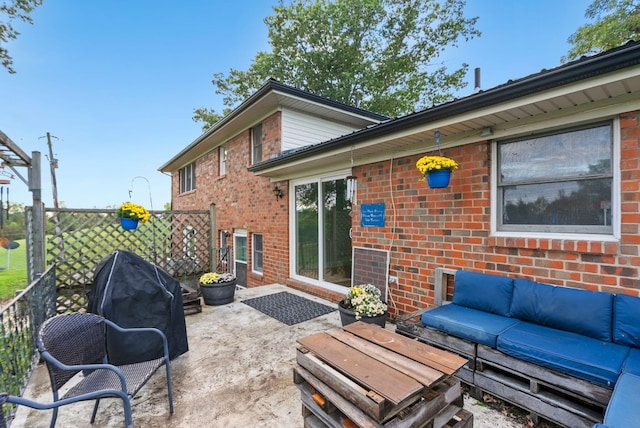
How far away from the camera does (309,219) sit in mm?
5906

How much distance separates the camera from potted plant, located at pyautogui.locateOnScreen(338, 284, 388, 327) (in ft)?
11.1

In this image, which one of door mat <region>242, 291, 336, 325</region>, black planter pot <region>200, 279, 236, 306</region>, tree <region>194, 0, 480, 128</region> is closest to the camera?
door mat <region>242, 291, 336, 325</region>

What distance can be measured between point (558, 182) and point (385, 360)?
2457 mm

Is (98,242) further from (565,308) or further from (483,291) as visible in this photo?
(565,308)

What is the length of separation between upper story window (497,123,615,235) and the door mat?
9.74 ft

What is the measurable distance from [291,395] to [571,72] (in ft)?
11.3

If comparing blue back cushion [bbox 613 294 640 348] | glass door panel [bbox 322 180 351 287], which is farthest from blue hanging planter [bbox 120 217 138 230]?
blue back cushion [bbox 613 294 640 348]

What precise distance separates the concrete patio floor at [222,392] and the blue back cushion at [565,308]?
0.92 meters

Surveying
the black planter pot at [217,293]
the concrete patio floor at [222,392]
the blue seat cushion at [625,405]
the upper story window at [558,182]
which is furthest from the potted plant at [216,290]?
the blue seat cushion at [625,405]

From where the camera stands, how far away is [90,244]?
5504mm

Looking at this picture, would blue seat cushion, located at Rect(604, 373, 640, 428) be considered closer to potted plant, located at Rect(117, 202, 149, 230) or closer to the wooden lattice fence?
potted plant, located at Rect(117, 202, 149, 230)

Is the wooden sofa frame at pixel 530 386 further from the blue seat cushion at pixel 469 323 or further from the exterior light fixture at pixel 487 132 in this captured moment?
the exterior light fixture at pixel 487 132

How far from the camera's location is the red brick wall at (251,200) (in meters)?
6.65

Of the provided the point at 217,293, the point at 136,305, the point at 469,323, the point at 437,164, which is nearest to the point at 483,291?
the point at 469,323
